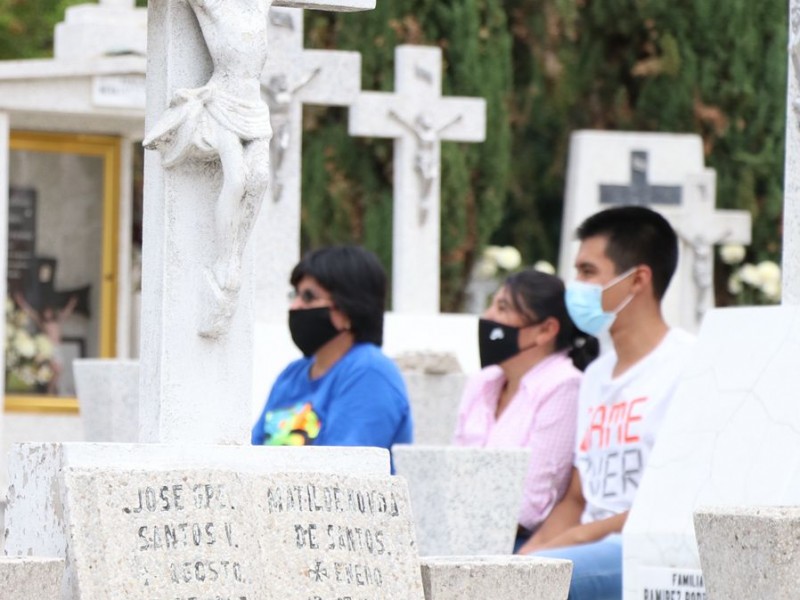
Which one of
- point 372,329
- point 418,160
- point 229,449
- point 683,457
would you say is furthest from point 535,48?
point 229,449

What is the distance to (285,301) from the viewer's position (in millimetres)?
11719

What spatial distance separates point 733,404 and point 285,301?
20.0 feet

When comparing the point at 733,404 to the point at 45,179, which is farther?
the point at 45,179

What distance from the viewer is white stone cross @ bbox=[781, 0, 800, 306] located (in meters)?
5.92

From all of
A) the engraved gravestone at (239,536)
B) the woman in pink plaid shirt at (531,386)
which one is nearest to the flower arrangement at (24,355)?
the woman in pink plaid shirt at (531,386)

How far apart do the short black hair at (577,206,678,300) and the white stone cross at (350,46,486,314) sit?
587cm

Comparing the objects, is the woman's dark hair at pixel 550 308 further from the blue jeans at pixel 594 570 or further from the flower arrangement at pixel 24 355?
the flower arrangement at pixel 24 355

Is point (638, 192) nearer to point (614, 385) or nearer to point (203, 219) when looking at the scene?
point (614, 385)

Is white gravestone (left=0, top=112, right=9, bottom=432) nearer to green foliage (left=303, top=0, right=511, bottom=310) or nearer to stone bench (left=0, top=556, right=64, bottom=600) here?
green foliage (left=303, top=0, right=511, bottom=310)

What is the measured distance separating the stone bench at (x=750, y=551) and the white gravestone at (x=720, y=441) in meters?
1.10

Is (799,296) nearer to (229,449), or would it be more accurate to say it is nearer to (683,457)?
(683,457)

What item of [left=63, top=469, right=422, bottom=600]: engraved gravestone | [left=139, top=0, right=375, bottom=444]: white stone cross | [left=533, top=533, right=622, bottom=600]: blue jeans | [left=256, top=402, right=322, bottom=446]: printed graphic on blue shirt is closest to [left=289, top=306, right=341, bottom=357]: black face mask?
[left=256, top=402, right=322, bottom=446]: printed graphic on blue shirt

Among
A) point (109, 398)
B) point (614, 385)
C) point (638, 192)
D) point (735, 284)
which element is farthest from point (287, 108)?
point (735, 284)

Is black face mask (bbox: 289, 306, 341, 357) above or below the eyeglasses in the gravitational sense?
below
